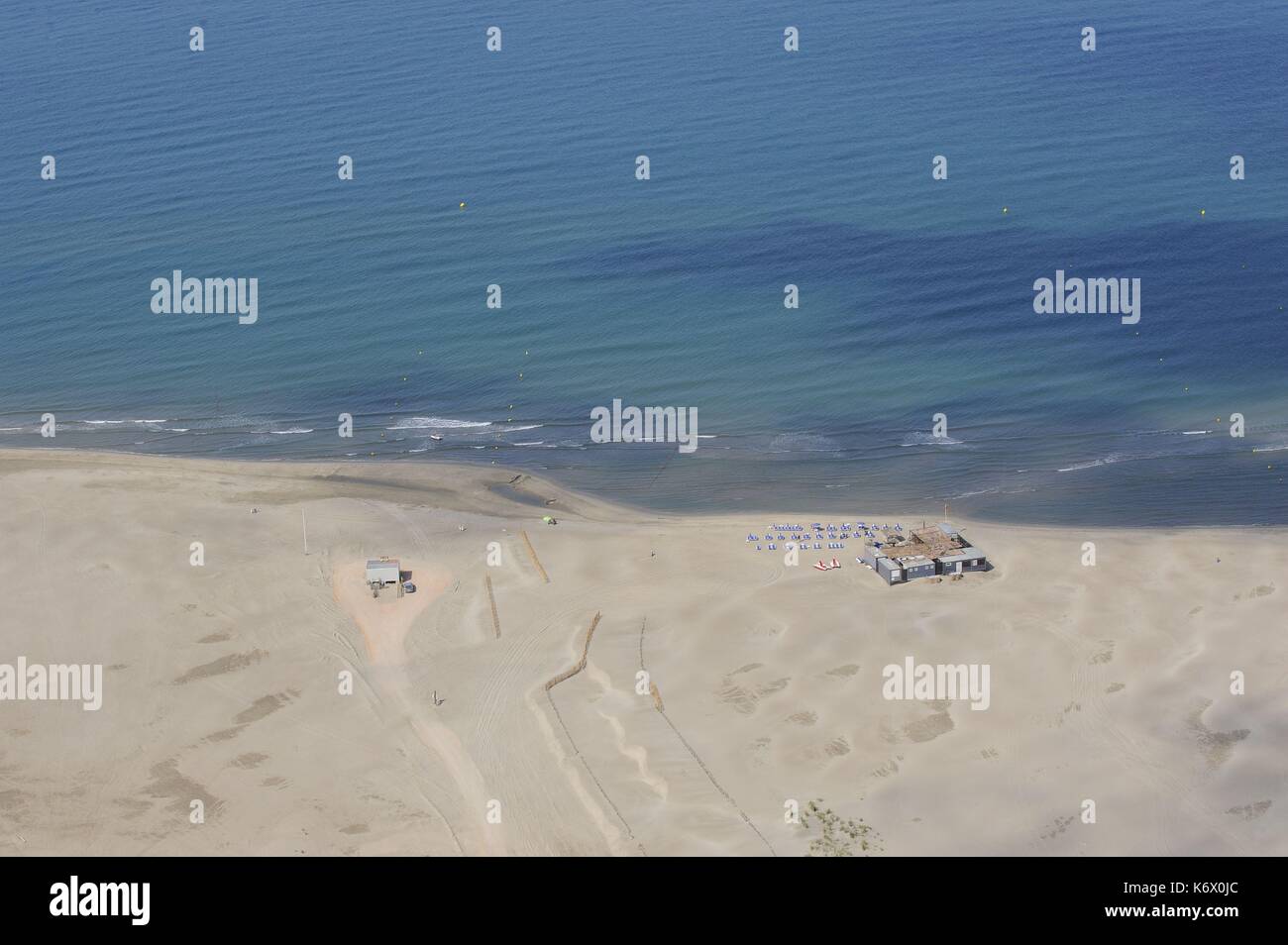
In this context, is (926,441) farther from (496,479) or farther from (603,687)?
(603,687)

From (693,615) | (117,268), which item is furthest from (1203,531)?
(117,268)

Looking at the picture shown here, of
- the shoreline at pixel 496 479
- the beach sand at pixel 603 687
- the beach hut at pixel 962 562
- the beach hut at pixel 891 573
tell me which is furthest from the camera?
the shoreline at pixel 496 479

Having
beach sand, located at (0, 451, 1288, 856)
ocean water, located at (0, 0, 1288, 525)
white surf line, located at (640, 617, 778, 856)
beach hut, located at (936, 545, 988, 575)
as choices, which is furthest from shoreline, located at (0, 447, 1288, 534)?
white surf line, located at (640, 617, 778, 856)

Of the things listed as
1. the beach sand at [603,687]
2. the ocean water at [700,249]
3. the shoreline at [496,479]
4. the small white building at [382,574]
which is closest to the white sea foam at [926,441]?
the ocean water at [700,249]

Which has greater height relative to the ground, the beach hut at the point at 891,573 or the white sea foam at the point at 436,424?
the white sea foam at the point at 436,424

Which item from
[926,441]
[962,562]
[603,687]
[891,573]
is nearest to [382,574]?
[603,687]

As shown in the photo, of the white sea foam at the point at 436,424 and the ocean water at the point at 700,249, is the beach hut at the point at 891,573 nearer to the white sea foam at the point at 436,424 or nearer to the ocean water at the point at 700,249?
the ocean water at the point at 700,249

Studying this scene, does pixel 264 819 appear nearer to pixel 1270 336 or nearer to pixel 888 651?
pixel 888 651
